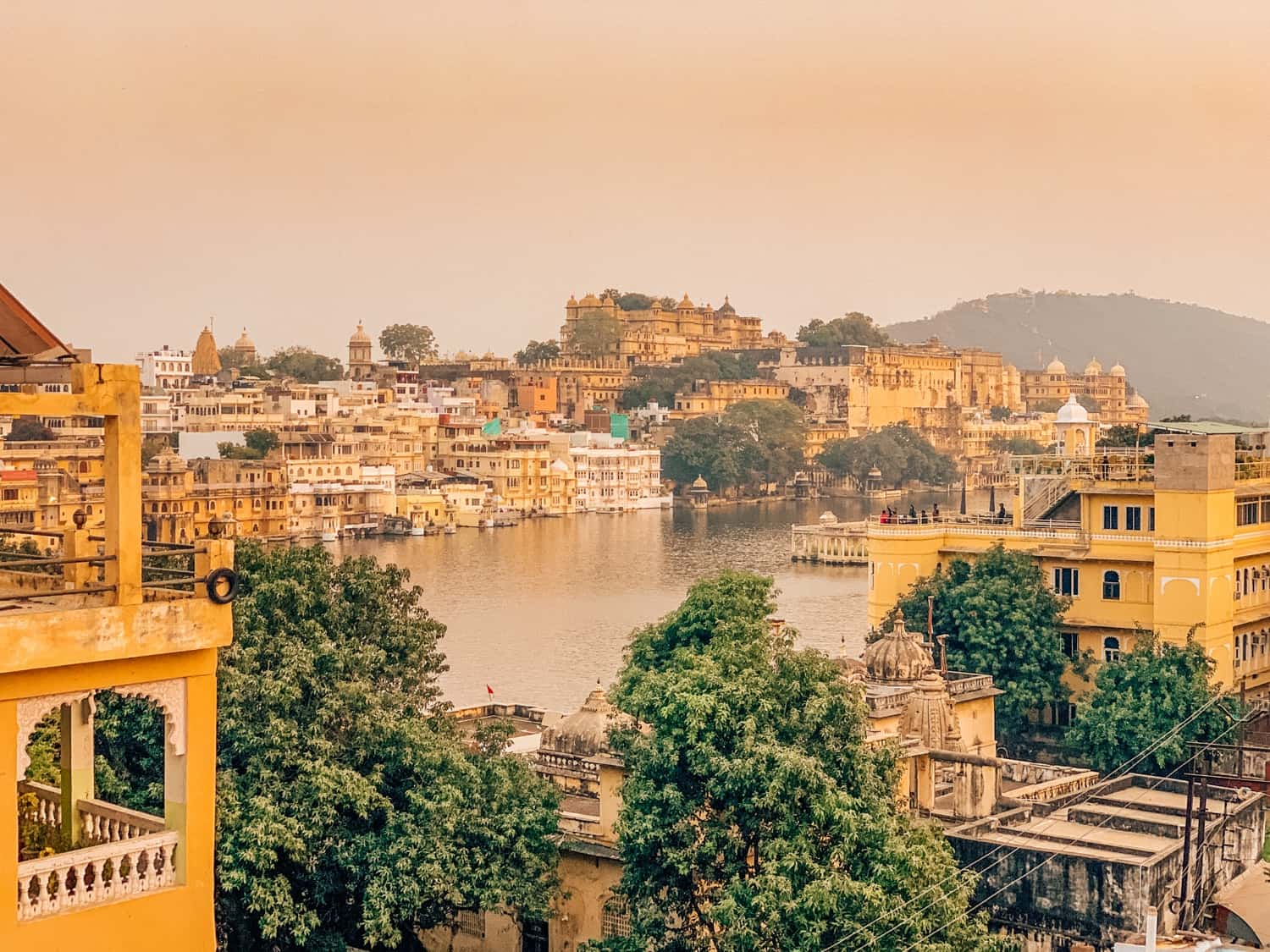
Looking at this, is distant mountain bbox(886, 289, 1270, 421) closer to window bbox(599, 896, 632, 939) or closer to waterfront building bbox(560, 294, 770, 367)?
waterfront building bbox(560, 294, 770, 367)

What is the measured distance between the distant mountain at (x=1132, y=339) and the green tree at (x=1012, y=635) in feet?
429

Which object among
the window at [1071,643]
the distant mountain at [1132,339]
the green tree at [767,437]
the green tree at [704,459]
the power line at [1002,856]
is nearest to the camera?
the power line at [1002,856]

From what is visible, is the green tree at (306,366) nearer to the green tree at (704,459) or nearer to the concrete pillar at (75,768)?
the green tree at (704,459)

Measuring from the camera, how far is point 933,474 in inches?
2817

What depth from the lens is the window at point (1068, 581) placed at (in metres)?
15.8

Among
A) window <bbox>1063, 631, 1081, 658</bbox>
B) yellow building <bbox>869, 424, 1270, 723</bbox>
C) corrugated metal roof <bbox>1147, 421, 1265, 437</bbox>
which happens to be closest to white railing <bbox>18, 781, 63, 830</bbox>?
yellow building <bbox>869, 424, 1270, 723</bbox>

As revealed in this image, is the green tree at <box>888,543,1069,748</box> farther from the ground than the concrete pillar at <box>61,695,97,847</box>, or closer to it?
closer to it

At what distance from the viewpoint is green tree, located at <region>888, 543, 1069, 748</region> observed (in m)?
15.2

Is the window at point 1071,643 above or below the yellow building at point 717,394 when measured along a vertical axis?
below

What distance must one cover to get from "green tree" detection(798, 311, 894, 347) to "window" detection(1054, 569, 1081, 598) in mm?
72948

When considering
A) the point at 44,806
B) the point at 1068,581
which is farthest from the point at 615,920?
the point at 1068,581

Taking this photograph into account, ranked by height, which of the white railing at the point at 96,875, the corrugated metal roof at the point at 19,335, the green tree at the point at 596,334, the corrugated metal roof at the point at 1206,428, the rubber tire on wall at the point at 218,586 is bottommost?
the white railing at the point at 96,875

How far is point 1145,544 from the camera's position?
15328mm

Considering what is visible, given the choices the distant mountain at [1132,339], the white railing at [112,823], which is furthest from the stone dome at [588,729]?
the distant mountain at [1132,339]
